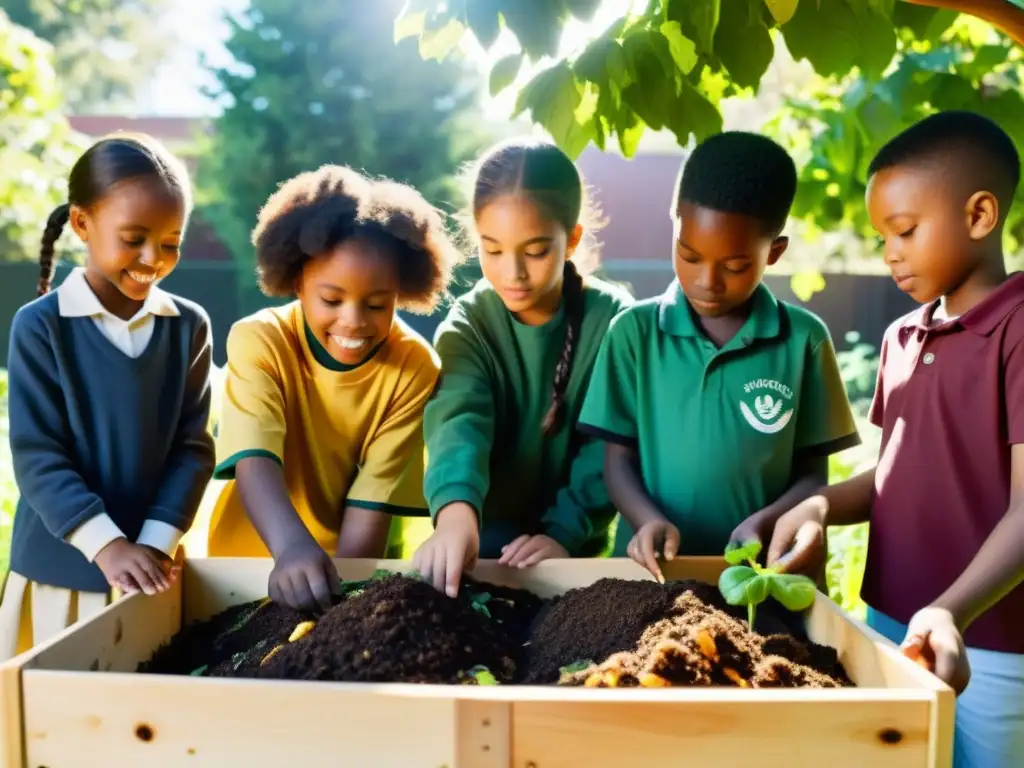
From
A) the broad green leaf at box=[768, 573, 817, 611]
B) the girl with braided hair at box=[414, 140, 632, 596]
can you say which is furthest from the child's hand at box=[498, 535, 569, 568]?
the broad green leaf at box=[768, 573, 817, 611]

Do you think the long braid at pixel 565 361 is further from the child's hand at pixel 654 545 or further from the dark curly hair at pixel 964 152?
the dark curly hair at pixel 964 152

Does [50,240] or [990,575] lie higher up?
[50,240]

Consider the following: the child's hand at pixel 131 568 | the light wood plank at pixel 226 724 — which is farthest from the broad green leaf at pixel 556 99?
the light wood plank at pixel 226 724

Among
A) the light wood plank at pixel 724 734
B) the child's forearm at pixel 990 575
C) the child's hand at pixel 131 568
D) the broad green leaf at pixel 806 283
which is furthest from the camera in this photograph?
the broad green leaf at pixel 806 283

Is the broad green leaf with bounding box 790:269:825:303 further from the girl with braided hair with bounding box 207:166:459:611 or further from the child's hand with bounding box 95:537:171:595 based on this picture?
the child's hand with bounding box 95:537:171:595

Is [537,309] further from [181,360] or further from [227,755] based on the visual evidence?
[227,755]

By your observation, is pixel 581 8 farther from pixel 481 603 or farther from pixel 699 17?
pixel 481 603

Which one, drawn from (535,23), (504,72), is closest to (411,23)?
(504,72)

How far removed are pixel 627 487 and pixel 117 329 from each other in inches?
38.5

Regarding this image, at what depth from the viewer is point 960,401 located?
1523 mm

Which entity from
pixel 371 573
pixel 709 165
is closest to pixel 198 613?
pixel 371 573

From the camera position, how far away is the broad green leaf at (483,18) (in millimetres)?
1674

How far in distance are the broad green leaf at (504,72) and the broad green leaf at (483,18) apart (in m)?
0.36

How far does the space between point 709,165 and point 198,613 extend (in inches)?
47.3
